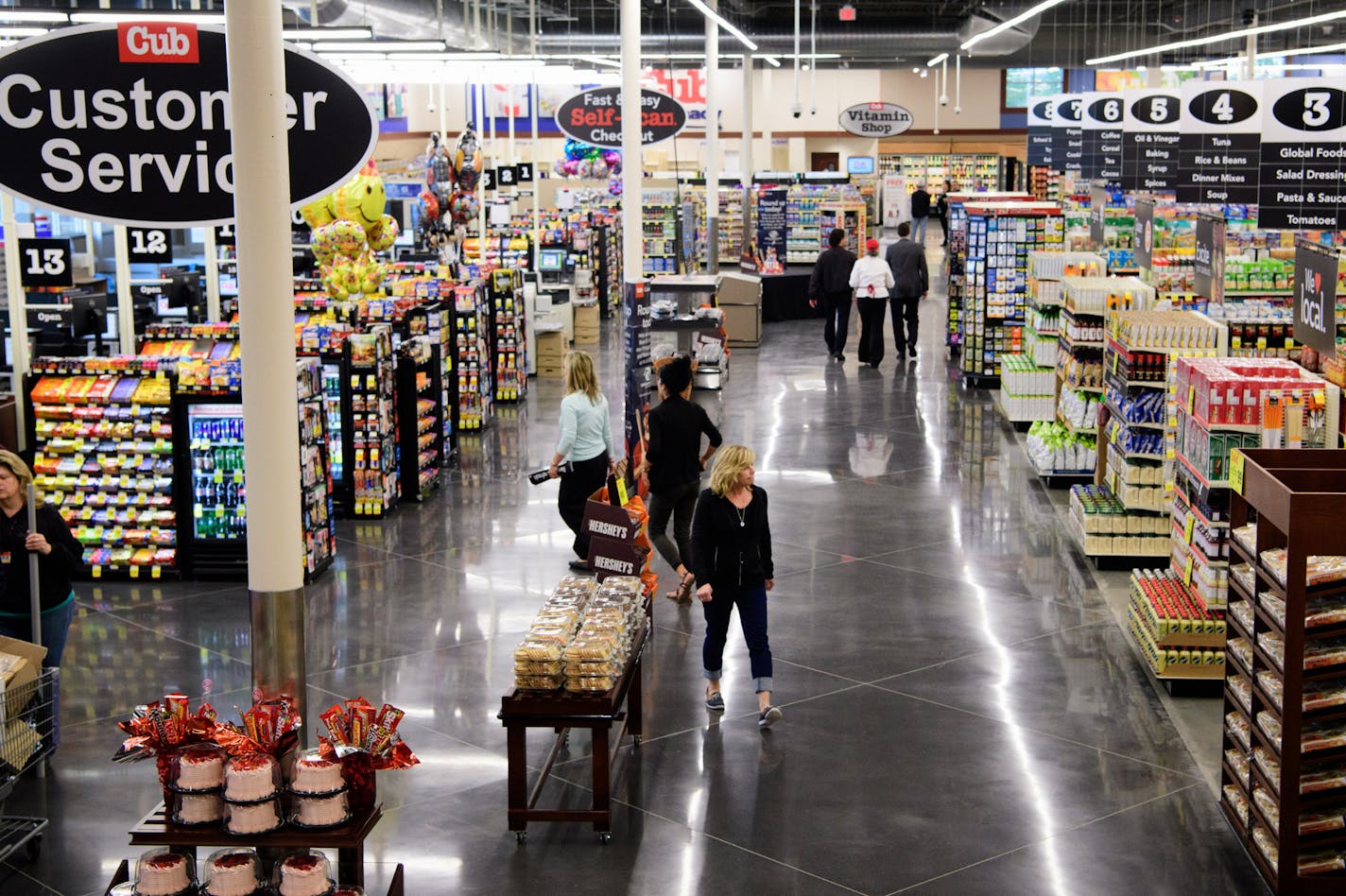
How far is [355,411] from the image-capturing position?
11.9 meters

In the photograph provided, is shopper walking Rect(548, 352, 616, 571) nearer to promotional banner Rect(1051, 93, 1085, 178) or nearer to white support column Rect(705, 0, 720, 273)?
white support column Rect(705, 0, 720, 273)

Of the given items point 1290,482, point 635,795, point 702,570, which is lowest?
point 635,795

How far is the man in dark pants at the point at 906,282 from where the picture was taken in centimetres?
1992

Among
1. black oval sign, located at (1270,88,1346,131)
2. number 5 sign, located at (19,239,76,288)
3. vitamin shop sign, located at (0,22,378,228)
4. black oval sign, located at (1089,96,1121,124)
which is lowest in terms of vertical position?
number 5 sign, located at (19,239,76,288)

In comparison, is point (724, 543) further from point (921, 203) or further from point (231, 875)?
point (921, 203)

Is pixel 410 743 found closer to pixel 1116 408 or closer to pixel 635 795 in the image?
pixel 635 795

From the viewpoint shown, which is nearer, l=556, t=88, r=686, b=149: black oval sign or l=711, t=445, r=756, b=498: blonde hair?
l=711, t=445, r=756, b=498: blonde hair

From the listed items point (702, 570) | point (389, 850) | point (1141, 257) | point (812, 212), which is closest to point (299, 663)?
point (389, 850)

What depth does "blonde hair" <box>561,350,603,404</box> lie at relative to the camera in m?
9.87

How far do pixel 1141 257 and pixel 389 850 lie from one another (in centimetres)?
1223

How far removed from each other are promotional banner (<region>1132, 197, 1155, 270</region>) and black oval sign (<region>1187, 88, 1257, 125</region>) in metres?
1.36

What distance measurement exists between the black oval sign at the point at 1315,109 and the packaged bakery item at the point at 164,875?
12.8 m

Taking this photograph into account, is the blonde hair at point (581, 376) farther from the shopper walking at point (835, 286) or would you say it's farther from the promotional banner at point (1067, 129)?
the promotional banner at point (1067, 129)

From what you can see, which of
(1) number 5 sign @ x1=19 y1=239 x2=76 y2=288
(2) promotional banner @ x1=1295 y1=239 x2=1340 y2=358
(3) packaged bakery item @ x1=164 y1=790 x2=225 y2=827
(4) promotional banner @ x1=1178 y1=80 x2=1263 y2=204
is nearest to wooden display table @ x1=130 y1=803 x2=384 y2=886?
(3) packaged bakery item @ x1=164 y1=790 x2=225 y2=827
